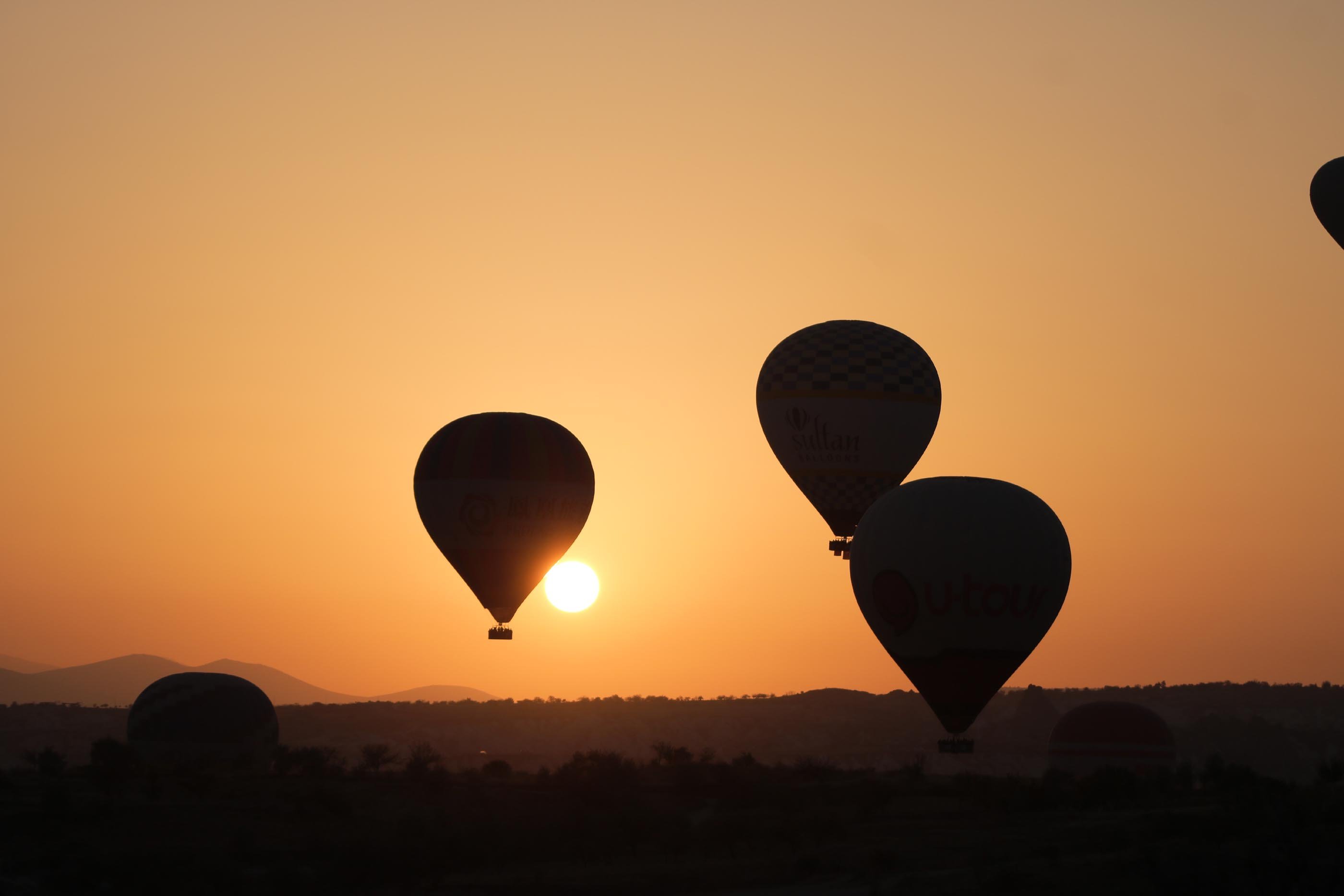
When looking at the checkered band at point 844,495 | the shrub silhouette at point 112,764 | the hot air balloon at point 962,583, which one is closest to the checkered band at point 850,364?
the checkered band at point 844,495

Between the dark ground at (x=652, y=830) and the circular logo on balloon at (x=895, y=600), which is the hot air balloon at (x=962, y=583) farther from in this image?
the dark ground at (x=652, y=830)

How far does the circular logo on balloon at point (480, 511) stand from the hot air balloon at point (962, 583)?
12688mm

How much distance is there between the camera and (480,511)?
50406 mm

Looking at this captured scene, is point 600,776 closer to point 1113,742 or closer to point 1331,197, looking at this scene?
point 1113,742

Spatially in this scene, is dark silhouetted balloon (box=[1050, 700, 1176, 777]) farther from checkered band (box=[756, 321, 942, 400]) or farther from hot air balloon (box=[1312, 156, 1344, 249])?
hot air balloon (box=[1312, 156, 1344, 249])

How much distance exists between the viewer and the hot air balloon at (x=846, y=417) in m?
51.0

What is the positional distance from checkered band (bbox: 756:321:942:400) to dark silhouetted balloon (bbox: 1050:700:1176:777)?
12730mm

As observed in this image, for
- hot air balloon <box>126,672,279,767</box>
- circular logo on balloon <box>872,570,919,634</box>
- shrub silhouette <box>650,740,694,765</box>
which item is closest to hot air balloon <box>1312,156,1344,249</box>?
circular logo on balloon <box>872,570,919,634</box>

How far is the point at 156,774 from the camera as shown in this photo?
44.3 m

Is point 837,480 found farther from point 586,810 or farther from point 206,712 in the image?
point 206,712

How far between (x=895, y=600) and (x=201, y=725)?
21.0 meters

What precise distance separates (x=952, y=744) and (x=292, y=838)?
15745 millimetres

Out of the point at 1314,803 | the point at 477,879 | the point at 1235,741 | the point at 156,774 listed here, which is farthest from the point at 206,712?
the point at 1235,741

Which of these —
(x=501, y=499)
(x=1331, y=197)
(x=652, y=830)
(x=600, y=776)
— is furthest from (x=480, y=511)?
(x=1331, y=197)
